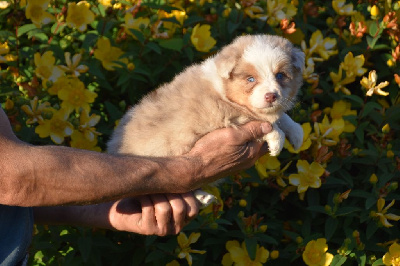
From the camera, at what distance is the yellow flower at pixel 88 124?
3.00 metres

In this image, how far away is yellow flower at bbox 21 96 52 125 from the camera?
9.56ft

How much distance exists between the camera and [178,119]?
2404mm

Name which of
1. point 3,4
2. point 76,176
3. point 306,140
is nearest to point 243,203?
point 306,140

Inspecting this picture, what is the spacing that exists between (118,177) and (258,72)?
2.06ft

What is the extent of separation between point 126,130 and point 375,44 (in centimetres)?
169

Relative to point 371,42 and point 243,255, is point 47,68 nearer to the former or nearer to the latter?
point 243,255

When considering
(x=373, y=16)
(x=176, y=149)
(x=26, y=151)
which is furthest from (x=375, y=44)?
(x=26, y=151)

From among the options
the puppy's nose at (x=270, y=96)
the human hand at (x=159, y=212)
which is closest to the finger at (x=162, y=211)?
the human hand at (x=159, y=212)

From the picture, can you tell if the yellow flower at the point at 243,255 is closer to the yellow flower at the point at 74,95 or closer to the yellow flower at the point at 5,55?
the yellow flower at the point at 74,95

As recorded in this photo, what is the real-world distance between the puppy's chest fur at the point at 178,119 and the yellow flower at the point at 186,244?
631 millimetres

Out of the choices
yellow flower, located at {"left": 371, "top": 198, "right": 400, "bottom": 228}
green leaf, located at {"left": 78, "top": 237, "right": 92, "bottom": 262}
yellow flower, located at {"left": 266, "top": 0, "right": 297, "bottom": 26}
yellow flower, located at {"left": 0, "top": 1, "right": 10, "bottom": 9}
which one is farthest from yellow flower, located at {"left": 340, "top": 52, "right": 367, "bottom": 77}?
yellow flower, located at {"left": 0, "top": 1, "right": 10, "bottom": 9}

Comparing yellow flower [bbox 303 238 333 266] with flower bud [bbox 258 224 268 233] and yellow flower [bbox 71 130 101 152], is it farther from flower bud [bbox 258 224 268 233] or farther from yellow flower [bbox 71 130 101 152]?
yellow flower [bbox 71 130 101 152]

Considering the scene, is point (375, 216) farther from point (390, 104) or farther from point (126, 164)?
point (126, 164)

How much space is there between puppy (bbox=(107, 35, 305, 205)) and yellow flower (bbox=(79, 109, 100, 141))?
461 mm
